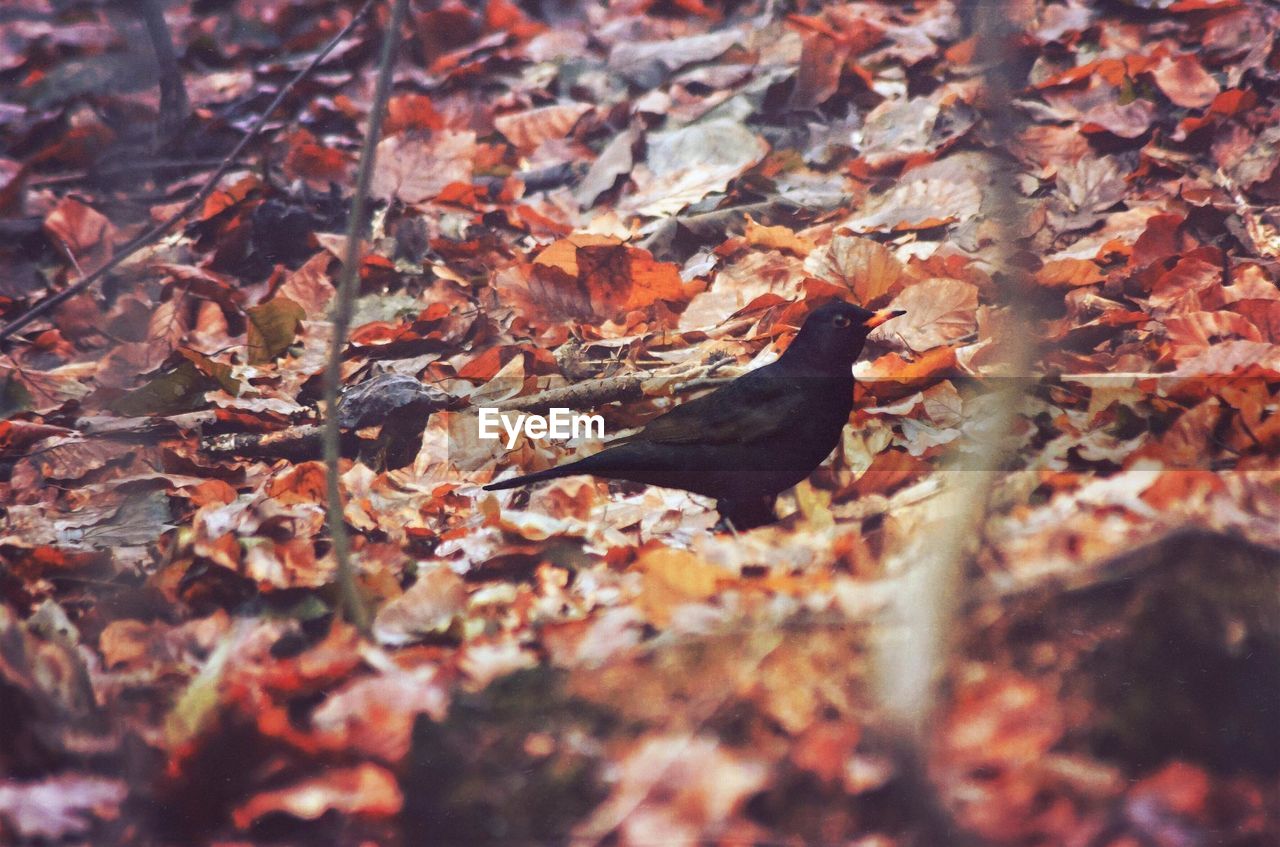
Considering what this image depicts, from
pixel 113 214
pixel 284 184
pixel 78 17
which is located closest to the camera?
pixel 113 214

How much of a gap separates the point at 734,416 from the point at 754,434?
1.6 inches

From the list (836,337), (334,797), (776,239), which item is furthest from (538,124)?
(334,797)

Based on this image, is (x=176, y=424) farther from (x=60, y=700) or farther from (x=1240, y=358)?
Result: (x=1240, y=358)

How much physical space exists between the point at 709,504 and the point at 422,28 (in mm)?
1309

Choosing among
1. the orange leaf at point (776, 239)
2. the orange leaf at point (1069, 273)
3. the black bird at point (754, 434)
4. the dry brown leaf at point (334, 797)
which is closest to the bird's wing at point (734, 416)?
the black bird at point (754, 434)

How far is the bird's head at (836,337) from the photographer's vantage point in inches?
52.6

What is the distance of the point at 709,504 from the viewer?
1.31m

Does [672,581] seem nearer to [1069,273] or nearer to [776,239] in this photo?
[776,239]

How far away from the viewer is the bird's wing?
1325 millimetres

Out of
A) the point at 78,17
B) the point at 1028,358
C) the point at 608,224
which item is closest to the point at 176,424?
the point at 608,224

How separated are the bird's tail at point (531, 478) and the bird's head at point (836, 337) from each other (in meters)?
0.39

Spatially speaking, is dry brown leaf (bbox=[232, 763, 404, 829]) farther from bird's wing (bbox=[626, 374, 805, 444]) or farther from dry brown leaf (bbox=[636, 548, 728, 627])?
bird's wing (bbox=[626, 374, 805, 444])

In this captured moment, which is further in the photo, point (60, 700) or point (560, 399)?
point (560, 399)

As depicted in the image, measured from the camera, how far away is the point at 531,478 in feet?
4.39
